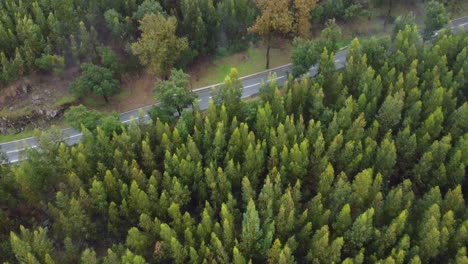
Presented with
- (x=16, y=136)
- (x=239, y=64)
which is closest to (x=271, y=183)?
(x=239, y=64)

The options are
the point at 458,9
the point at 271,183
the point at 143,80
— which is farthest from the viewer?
the point at 458,9

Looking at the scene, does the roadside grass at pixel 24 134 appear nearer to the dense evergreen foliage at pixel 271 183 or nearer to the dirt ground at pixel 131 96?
the dirt ground at pixel 131 96

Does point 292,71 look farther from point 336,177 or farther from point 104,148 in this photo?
point 104,148

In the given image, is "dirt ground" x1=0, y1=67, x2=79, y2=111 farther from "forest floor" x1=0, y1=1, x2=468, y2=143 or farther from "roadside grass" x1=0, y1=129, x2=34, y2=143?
"roadside grass" x1=0, y1=129, x2=34, y2=143

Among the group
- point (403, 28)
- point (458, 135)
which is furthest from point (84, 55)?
point (458, 135)

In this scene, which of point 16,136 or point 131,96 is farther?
point 131,96

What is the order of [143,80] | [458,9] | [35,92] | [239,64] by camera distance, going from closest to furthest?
[35,92], [143,80], [239,64], [458,9]

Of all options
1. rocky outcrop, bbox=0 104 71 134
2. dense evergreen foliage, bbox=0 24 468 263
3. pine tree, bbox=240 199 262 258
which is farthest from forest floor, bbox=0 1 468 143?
pine tree, bbox=240 199 262 258

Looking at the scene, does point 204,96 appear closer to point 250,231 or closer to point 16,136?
point 16,136

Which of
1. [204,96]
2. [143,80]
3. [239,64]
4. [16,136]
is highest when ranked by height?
[239,64]
